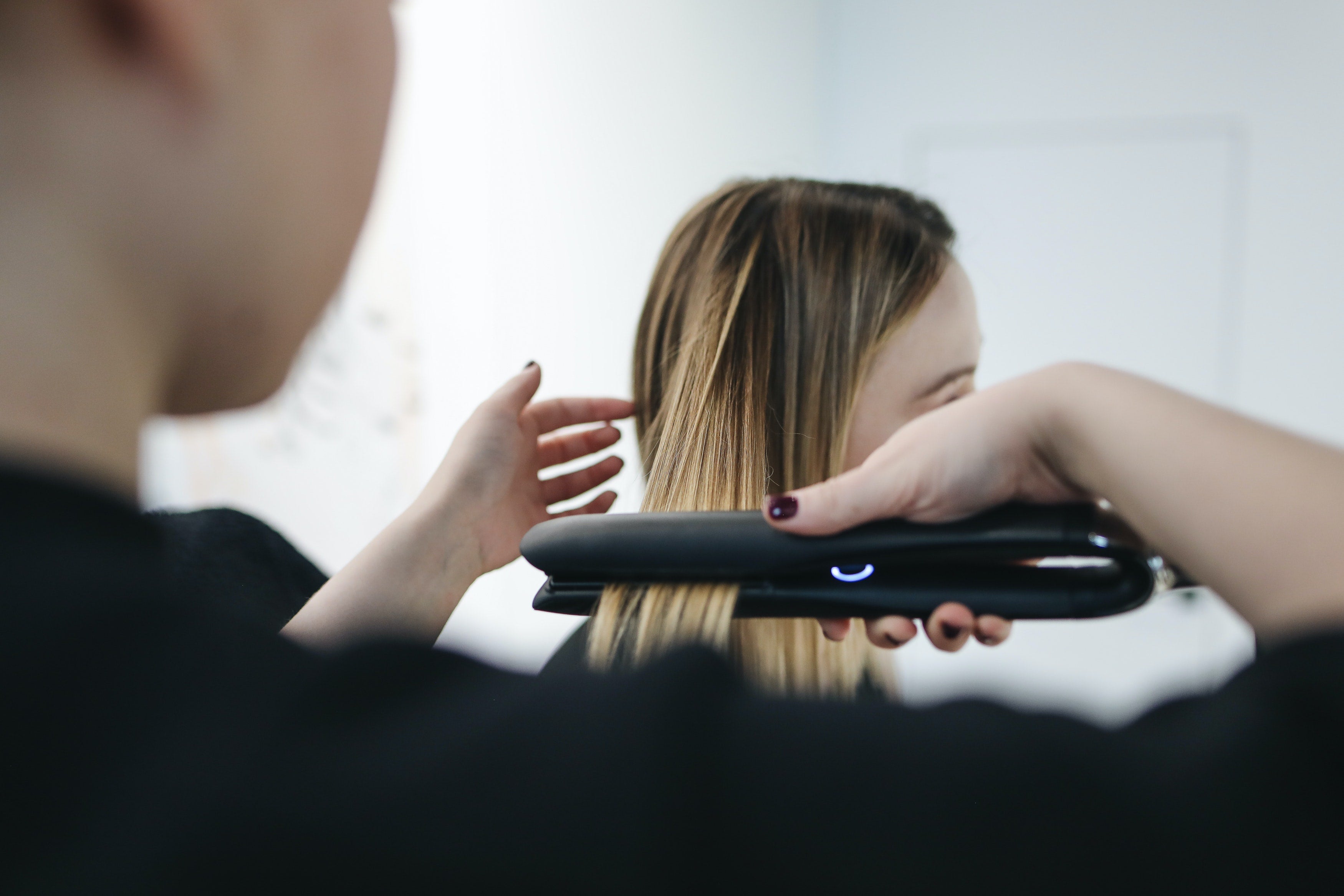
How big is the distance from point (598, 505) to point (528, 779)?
67 centimetres

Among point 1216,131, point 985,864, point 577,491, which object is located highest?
point 1216,131

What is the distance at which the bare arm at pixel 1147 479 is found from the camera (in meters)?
0.28

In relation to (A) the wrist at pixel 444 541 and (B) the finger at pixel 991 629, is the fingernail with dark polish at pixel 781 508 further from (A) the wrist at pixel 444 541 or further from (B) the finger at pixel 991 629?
(A) the wrist at pixel 444 541

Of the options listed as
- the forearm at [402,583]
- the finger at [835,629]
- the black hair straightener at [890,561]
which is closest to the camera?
the black hair straightener at [890,561]

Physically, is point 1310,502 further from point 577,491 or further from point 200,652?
point 577,491

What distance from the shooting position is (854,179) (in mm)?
2674

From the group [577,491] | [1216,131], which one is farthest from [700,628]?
[1216,131]

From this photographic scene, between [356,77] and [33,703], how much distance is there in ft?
0.63

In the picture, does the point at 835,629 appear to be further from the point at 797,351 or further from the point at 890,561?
the point at 797,351

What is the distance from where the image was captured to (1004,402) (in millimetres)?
418

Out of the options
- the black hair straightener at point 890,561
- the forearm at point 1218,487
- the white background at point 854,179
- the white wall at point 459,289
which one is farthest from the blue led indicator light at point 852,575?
the white wall at point 459,289

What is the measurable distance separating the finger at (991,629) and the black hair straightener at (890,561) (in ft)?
0.03

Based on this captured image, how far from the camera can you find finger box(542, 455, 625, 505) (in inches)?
33.2

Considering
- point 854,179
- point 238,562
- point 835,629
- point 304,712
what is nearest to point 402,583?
point 238,562
